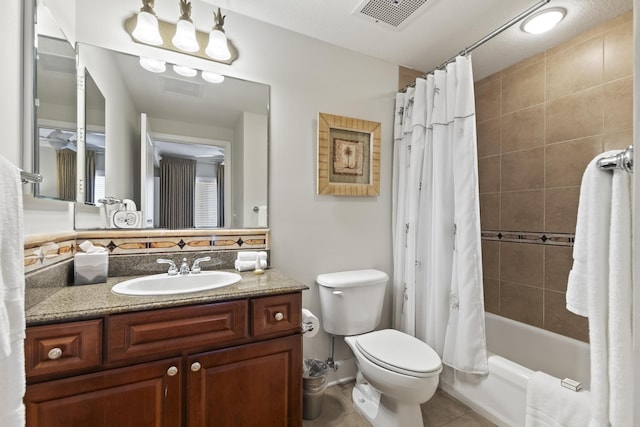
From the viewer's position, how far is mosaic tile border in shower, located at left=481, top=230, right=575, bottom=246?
1.90 meters

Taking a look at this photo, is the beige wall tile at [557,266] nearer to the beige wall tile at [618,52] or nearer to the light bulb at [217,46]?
the beige wall tile at [618,52]

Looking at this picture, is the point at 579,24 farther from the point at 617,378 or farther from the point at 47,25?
the point at 47,25

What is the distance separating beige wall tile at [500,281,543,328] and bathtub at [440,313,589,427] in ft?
0.17

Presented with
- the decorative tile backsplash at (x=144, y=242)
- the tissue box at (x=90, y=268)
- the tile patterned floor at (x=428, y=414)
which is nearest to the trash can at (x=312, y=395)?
the tile patterned floor at (x=428, y=414)

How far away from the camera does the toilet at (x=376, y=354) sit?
1401 millimetres

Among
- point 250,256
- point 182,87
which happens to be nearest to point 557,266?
point 250,256

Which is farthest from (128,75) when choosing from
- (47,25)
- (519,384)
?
(519,384)

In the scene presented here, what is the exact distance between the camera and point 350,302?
1810 millimetres

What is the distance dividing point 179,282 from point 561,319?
7.84ft

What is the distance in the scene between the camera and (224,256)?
1.67 m

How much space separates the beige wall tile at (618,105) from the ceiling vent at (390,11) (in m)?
1.26

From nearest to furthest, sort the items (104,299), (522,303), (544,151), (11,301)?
1. (11,301)
2. (104,299)
3. (544,151)
4. (522,303)

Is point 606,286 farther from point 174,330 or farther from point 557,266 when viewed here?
point 557,266

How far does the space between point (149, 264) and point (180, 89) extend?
0.99m
